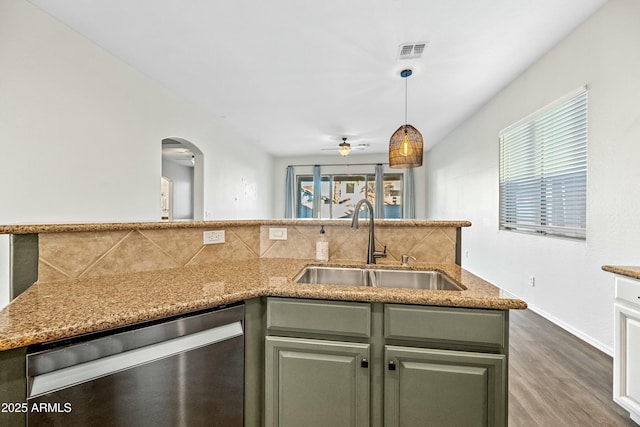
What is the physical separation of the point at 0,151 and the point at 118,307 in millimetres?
1928

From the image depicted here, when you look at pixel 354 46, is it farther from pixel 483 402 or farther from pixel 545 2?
pixel 483 402

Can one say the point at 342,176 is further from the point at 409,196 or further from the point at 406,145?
the point at 406,145

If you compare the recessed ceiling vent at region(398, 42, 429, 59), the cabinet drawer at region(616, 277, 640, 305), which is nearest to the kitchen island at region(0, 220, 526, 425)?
the cabinet drawer at region(616, 277, 640, 305)

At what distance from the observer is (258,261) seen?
5.66 ft

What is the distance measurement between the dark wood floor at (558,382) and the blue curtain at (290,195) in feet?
19.3

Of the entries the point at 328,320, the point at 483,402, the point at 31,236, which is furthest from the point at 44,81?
the point at 483,402

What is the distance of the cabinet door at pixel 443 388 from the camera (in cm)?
101

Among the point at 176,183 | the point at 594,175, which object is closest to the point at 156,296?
the point at 594,175

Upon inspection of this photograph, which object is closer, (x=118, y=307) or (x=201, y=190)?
(x=118, y=307)

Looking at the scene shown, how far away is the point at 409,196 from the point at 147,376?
23.1 feet

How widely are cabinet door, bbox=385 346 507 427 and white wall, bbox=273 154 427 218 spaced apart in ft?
21.7

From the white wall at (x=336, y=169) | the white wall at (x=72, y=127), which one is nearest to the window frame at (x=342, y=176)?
the white wall at (x=336, y=169)

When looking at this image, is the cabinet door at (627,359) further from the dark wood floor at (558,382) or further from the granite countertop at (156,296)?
the granite countertop at (156,296)

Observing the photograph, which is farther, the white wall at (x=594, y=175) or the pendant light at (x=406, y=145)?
the pendant light at (x=406, y=145)
